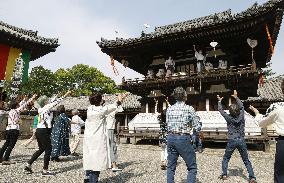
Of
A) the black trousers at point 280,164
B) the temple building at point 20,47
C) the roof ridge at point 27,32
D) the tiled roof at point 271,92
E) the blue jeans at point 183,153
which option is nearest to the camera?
the black trousers at point 280,164

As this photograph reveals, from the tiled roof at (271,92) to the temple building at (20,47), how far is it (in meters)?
17.6

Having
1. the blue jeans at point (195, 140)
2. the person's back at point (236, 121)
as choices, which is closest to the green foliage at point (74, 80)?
the blue jeans at point (195, 140)

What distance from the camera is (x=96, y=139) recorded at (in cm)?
534

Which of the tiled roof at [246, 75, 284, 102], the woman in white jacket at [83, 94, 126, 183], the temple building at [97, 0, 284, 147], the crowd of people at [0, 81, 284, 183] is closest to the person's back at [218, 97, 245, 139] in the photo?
the crowd of people at [0, 81, 284, 183]

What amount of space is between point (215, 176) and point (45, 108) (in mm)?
4946

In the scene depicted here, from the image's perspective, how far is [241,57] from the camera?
60.6 feet

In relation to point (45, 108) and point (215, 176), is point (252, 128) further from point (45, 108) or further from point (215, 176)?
point (45, 108)

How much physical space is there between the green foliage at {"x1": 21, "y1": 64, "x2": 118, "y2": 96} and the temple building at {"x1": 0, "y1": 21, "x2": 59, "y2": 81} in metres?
30.1

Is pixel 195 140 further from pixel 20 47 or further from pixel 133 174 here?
pixel 20 47

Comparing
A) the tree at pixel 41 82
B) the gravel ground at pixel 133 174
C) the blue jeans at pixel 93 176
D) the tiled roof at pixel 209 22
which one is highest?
the tree at pixel 41 82

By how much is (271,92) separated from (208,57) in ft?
38.0

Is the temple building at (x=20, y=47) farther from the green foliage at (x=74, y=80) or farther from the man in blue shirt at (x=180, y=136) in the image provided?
the green foliage at (x=74, y=80)

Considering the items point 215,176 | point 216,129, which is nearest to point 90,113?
point 215,176

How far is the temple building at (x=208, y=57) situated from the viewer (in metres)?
15.1
